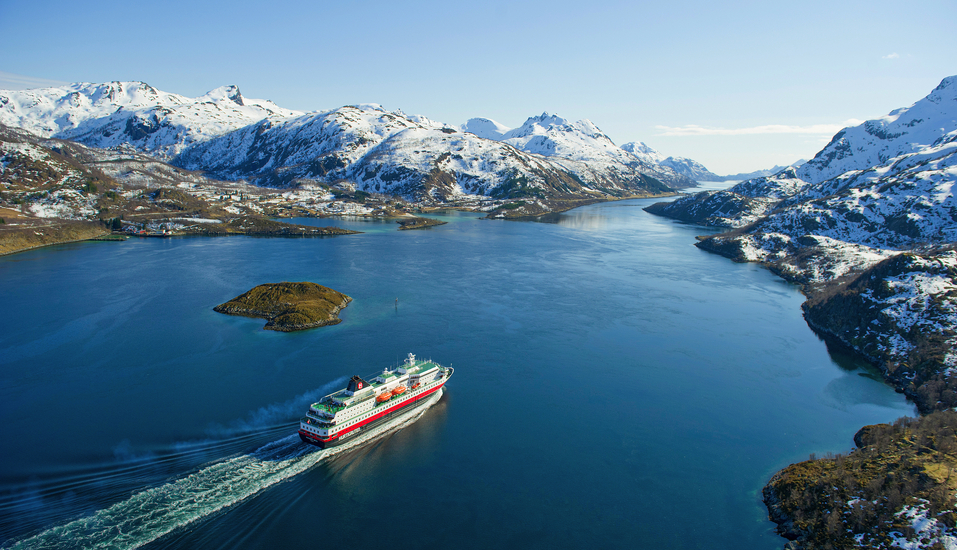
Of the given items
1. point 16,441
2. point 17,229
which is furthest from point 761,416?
point 17,229

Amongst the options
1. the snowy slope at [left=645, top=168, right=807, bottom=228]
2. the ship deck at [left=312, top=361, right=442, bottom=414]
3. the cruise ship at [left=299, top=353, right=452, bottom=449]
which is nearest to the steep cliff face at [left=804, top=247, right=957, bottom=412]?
the cruise ship at [left=299, top=353, right=452, bottom=449]

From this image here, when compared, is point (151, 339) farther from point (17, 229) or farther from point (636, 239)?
point (636, 239)

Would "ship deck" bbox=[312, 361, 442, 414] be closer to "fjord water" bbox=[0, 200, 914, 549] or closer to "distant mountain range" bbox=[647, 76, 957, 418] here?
"fjord water" bbox=[0, 200, 914, 549]

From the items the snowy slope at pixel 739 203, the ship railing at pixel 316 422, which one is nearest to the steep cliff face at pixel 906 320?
the ship railing at pixel 316 422

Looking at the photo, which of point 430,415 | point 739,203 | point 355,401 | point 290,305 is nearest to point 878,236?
point 739,203

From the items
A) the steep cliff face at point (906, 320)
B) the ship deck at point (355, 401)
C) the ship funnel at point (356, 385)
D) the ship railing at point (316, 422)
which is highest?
the steep cliff face at point (906, 320)

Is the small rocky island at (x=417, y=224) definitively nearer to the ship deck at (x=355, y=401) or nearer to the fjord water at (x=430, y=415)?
the fjord water at (x=430, y=415)
